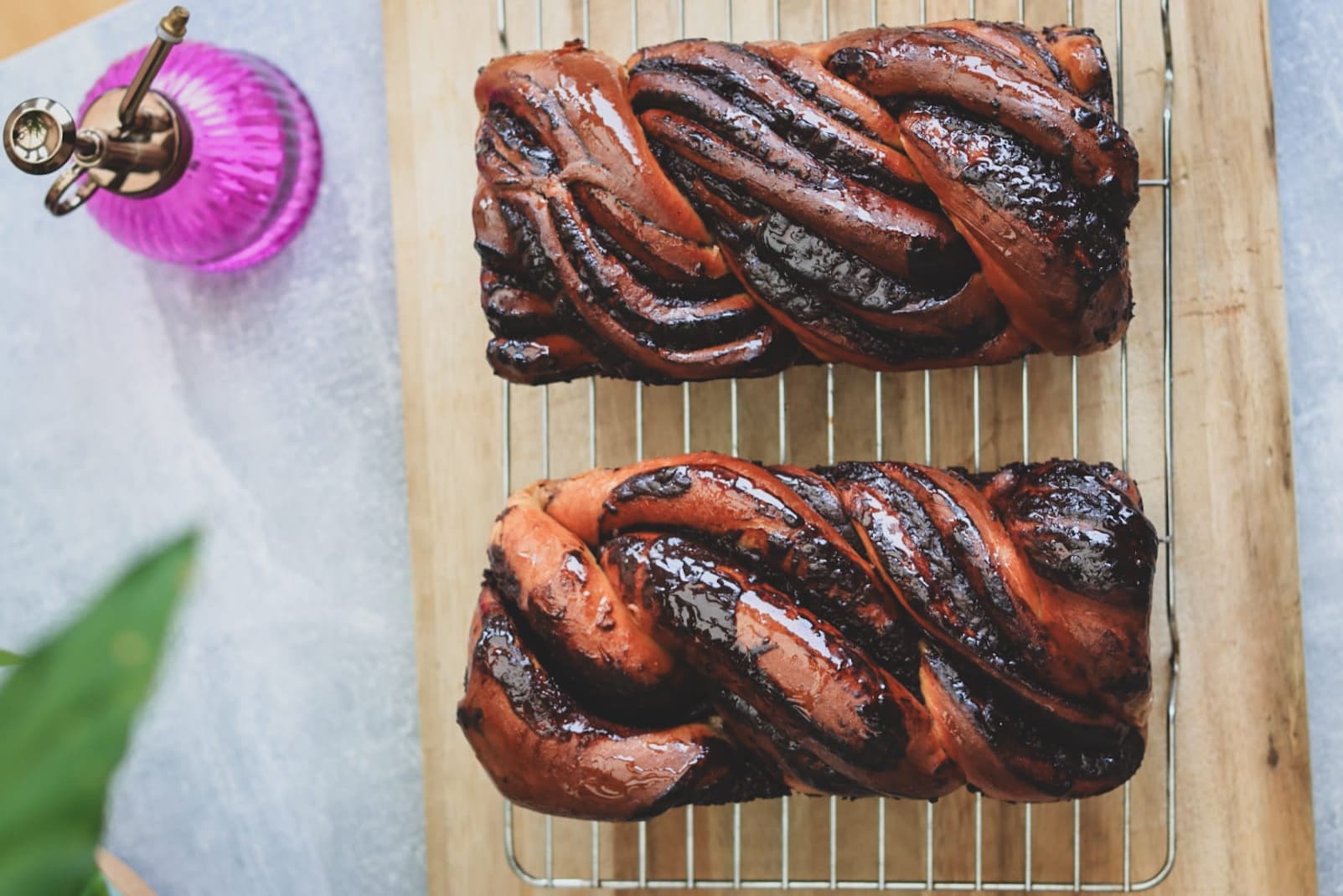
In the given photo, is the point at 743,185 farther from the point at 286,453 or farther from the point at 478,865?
the point at 478,865

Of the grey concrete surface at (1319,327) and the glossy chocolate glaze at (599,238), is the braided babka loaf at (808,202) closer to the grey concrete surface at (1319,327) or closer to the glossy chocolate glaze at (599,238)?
the glossy chocolate glaze at (599,238)

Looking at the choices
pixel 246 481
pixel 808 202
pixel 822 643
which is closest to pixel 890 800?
pixel 822 643

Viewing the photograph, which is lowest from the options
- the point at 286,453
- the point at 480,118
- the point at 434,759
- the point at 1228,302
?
the point at 434,759

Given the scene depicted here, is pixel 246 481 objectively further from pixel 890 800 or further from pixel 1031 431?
pixel 1031 431

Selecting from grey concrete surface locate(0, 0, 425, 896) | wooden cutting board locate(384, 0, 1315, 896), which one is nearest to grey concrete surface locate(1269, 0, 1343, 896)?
wooden cutting board locate(384, 0, 1315, 896)

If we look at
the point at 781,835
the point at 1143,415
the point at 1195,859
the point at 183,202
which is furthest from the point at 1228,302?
the point at 183,202

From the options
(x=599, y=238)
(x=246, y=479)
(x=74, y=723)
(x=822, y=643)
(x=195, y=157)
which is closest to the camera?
(x=74, y=723)

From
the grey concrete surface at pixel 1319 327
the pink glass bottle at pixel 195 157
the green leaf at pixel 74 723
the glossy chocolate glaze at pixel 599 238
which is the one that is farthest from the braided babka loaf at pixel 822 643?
the green leaf at pixel 74 723
